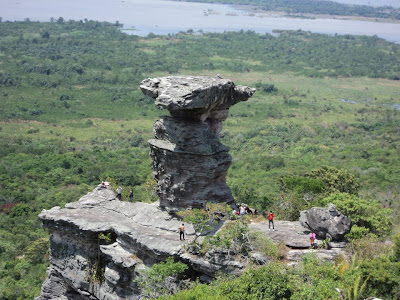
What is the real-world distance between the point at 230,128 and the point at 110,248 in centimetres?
5753

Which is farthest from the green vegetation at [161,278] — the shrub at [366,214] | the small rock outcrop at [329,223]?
the shrub at [366,214]

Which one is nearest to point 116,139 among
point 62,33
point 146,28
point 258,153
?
point 258,153

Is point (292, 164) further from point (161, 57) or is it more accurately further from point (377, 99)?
point (161, 57)

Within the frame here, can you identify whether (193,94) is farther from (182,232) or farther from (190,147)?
(182,232)

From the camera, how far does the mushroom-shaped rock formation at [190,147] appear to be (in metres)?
26.6

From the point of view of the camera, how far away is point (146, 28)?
6934 inches

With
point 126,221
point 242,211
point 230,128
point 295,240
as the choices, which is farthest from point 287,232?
point 230,128

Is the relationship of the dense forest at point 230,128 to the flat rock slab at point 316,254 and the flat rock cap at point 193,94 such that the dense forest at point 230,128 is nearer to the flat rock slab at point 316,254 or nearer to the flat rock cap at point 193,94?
the flat rock slab at point 316,254

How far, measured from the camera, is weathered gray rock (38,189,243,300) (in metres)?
24.9

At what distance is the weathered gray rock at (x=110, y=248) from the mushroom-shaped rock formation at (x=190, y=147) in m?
1.55

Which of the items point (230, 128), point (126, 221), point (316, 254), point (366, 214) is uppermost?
point (366, 214)

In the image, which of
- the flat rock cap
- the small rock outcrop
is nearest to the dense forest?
the small rock outcrop

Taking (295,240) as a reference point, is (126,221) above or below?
below

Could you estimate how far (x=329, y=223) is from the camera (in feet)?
81.3
